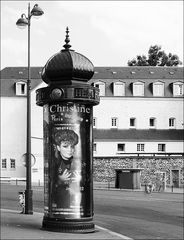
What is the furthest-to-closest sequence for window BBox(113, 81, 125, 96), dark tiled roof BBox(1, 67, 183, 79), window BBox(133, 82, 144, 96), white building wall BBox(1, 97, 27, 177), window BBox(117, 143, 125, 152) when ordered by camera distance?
dark tiled roof BBox(1, 67, 183, 79), window BBox(133, 82, 144, 96), window BBox(113, 81, 125, 96), window BBox(117, 143, 125, 152), white building wall BBox(1, 97, 27, 177)

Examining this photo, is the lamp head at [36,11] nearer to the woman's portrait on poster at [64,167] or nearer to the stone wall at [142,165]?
the woman's portrait on poster at [64,167]

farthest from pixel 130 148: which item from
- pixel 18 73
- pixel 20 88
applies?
pixel 18 73

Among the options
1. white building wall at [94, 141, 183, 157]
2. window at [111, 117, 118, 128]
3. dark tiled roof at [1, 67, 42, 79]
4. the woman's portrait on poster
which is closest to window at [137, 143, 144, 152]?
white building wall at [94, 141, 183, 157]

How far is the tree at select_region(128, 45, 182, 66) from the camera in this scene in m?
110

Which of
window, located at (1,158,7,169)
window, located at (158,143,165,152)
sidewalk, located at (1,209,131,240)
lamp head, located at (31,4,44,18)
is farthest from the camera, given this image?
window, located at (158,143,165,152)

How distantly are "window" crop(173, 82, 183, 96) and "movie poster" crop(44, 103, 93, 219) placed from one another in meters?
71.3

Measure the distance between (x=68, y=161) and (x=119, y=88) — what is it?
233ft

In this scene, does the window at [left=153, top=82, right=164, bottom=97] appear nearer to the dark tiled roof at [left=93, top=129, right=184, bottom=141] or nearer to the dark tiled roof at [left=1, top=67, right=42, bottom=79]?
the dark tiled roof at [left=93, top=129, right=184, bottom=141]

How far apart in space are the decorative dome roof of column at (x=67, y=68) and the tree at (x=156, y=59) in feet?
308

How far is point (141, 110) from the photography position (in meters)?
86.8

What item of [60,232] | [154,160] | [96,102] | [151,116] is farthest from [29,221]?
[151,116]

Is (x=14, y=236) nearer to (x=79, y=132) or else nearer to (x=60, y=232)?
(x=60, y=232)

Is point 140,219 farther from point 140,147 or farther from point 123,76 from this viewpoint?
point 123,76

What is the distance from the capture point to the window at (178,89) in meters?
87.1
